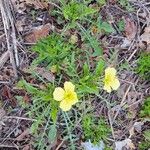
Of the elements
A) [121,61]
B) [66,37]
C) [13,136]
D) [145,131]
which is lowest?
[145,131]

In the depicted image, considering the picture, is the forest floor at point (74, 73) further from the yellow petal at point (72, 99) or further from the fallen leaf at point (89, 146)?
the yellow petal at point (72, 99)

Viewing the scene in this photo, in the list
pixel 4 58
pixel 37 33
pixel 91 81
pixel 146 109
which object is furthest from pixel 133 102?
pixel 4 58

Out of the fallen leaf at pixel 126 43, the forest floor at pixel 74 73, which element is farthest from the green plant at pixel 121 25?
the fallen leaf at pixel 126 43

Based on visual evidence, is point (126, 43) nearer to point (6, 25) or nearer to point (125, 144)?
point (125, 144)

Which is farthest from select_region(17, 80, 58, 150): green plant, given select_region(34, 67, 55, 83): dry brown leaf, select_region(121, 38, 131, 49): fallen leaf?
select_region(121, 38, 131, 49): fallen leaf

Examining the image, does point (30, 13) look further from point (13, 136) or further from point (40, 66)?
point (13, 136)

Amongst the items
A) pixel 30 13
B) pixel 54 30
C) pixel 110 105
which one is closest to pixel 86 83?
pixel 110 105
